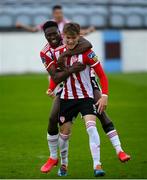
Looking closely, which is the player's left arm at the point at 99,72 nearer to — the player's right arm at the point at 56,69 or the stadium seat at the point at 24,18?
the player's right arm at the point at 56,69

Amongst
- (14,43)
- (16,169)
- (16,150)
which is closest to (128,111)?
(16,150)

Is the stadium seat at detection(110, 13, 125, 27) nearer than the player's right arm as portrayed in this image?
No

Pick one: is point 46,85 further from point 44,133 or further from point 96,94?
point 96,94

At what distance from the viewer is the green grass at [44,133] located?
906cm

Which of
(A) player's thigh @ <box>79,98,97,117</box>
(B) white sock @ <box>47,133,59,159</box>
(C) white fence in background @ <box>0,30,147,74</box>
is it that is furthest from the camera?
(C) white fence in background @ <box>0,30,147,74</box>

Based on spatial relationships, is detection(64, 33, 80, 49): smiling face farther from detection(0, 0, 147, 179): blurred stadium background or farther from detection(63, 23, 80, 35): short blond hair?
detection(0, 0, 147, 179): blurred stadium background

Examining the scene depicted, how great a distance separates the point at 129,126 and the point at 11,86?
8000 mm

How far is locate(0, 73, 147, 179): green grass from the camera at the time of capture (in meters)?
9.06

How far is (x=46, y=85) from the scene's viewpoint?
2072cm

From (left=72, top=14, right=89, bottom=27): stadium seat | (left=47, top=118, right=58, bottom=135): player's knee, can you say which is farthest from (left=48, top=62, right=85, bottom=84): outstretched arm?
(left=72, top=14, right=89, bottom=27): stadium seat

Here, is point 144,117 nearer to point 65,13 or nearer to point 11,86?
point 11,86

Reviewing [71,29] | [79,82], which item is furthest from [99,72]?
[71,29]

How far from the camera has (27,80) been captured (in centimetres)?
2208

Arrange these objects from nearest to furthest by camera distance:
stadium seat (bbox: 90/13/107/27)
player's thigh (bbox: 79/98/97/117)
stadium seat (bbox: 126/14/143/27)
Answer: player's thigh (bbox: 79/98/97/117), stadium seat (bbox: 90/13/107/27), stadium seat (bbox: 126/14/143/27)
